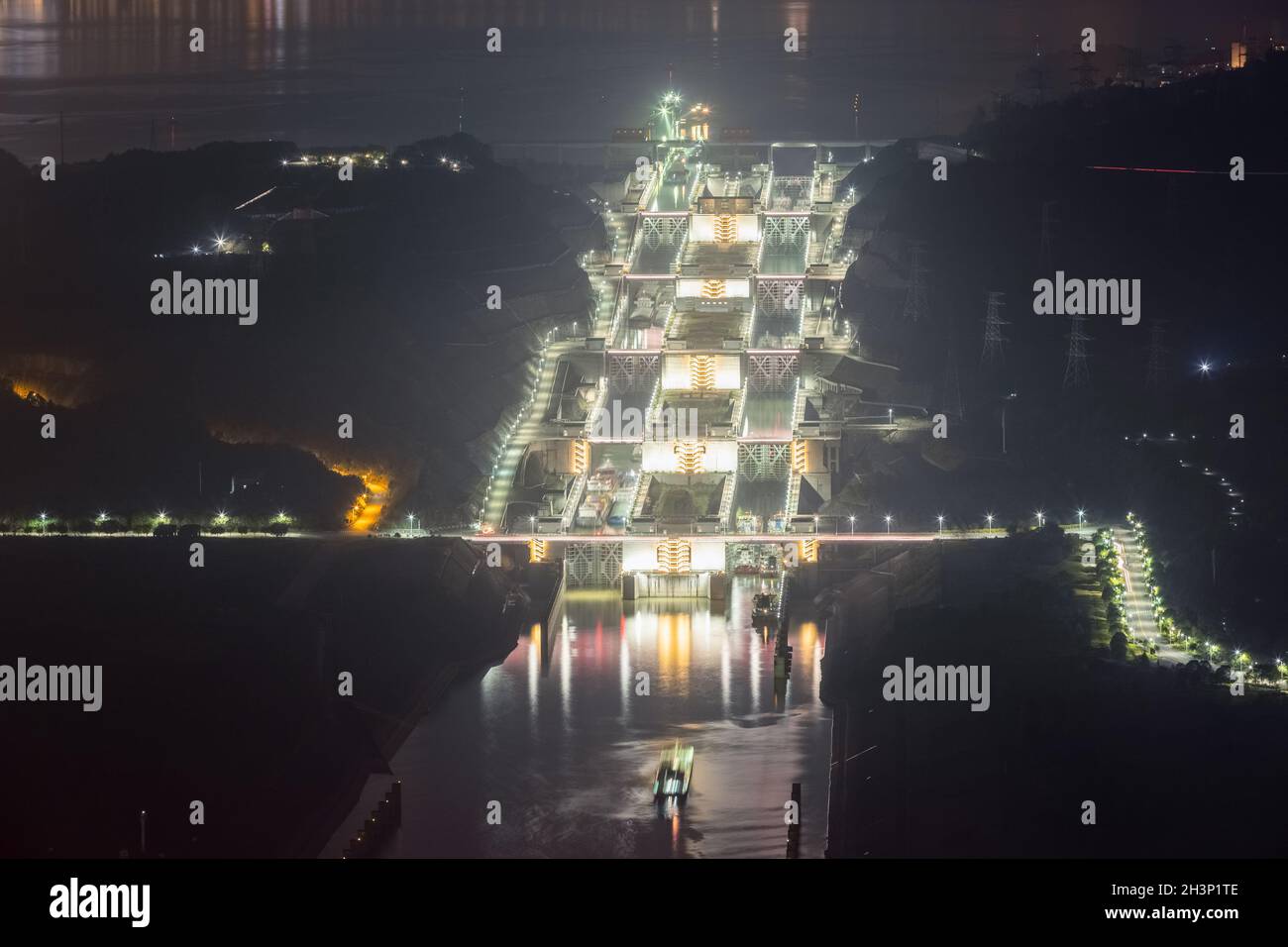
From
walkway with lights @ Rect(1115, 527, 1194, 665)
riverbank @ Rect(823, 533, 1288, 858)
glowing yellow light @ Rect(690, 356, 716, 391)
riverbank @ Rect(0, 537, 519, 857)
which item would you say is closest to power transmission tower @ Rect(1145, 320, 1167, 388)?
walkway with lights @ Rect(1115, 527, 1194, 665)

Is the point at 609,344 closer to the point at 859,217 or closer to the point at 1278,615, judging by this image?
the point at 859,217

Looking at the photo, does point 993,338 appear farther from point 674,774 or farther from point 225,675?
point 225,675

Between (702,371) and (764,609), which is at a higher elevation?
(702,371)

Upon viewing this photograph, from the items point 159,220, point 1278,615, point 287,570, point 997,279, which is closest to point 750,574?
point 287,570

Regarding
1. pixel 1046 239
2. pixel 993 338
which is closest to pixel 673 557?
pixel 993 338

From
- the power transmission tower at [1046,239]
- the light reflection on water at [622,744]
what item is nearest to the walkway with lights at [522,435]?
the light reflection on water at [622,744]

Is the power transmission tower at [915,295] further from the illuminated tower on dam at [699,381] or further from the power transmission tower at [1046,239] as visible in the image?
the power transmission tower at [1046,239]
